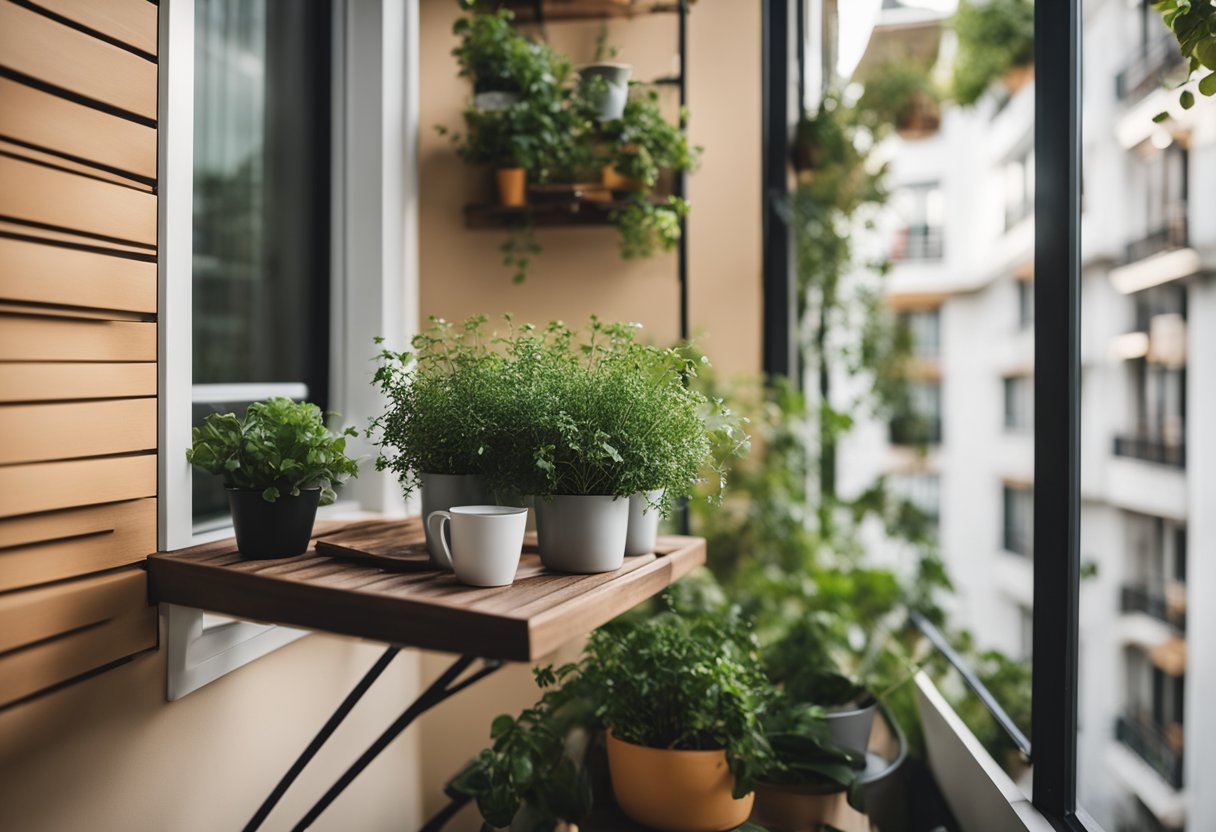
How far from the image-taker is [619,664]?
1.36 meters

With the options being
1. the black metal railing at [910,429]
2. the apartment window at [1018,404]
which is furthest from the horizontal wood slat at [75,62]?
the apartment window at [1018,404]

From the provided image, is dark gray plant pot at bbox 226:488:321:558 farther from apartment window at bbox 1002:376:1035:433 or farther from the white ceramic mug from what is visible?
apartment window at bbox 1002:376:1035:433

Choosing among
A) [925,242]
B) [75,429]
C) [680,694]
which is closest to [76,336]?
[75,429]

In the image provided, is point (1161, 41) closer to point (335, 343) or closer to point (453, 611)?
point (335, 343)

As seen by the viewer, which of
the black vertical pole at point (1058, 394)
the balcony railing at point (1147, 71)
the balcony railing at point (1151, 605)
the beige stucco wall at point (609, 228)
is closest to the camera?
the black vertical pole at point (1058, 394)

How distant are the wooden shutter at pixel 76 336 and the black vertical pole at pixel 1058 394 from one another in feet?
4.42

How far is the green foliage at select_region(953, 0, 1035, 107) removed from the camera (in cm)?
388

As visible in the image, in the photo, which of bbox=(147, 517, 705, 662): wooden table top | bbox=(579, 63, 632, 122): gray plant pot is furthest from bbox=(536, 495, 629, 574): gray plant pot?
bbox=(579, 63, 632, 122): gray plant pot

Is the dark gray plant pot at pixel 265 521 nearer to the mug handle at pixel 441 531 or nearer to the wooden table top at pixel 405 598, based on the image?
the wooden table top at pixel 405 598

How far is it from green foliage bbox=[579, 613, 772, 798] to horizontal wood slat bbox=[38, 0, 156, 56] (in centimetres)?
114

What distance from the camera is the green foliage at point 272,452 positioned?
3.68 feet

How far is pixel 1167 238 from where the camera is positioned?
4012 millimetres

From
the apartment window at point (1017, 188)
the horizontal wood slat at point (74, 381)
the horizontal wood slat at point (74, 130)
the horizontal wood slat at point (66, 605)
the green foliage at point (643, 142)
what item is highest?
the apartment window at point (1017, 188)

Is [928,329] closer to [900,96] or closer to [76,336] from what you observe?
[900,96]
